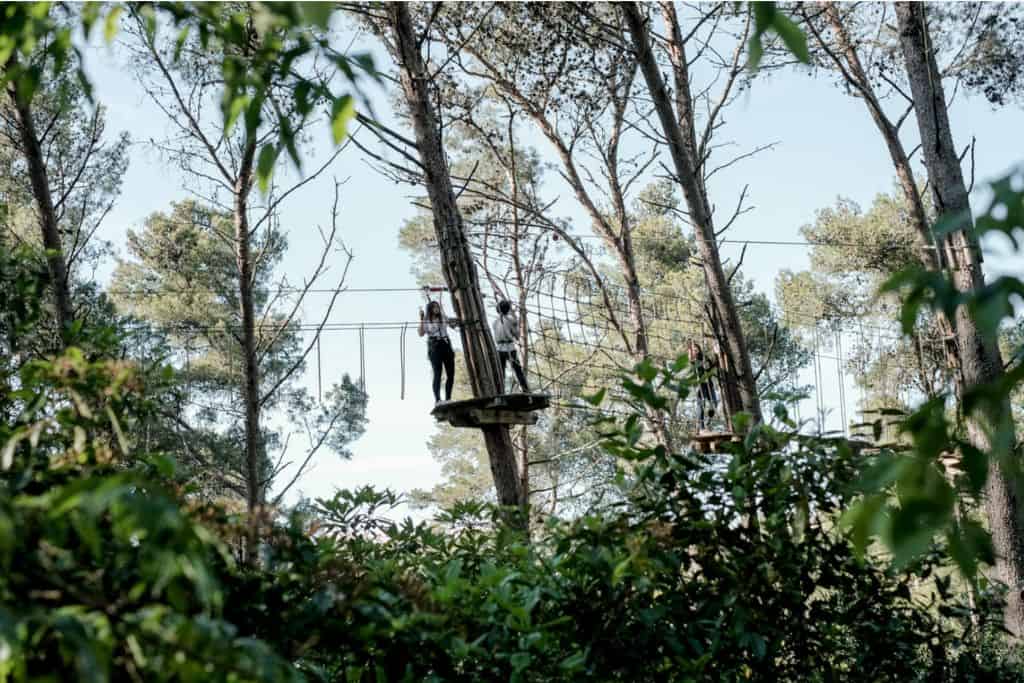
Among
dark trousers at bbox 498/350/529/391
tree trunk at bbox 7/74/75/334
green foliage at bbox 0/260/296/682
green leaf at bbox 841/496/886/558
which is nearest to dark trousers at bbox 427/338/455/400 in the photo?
dark trousers at bbox 498/350/529/391

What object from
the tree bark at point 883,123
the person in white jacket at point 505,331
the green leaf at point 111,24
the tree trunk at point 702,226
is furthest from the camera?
the tree bark at point 883,123

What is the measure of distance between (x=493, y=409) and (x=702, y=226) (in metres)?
1.92

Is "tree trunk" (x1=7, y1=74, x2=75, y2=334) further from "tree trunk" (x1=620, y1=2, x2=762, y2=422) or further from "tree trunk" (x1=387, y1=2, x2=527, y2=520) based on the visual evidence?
"tree trunk" (x1=620, y1=2, x2=762, y2=422)

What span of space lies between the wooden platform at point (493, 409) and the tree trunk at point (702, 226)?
1214mm

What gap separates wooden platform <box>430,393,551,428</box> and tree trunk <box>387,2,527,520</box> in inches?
7.9

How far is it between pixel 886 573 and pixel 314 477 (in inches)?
690

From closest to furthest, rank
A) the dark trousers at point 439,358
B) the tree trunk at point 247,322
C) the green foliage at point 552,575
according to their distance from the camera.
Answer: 1. the green foliage at point 552,575
2. the tree trunk at point 247,322
3. the dark trousers at point 439,358

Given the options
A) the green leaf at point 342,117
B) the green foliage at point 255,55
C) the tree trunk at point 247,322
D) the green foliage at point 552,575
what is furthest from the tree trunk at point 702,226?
the green leaf at point 342,117

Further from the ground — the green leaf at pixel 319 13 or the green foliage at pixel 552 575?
the green leaf at pixel 319 13

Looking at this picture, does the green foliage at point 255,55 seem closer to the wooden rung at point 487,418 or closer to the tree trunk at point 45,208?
the tree trunk at point 45,208

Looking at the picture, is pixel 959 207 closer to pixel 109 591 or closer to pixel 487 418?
pixel 487 418

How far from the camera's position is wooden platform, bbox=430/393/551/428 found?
22.3ft

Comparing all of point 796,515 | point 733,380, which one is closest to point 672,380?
point 796,515

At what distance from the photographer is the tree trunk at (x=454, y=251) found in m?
7.10
